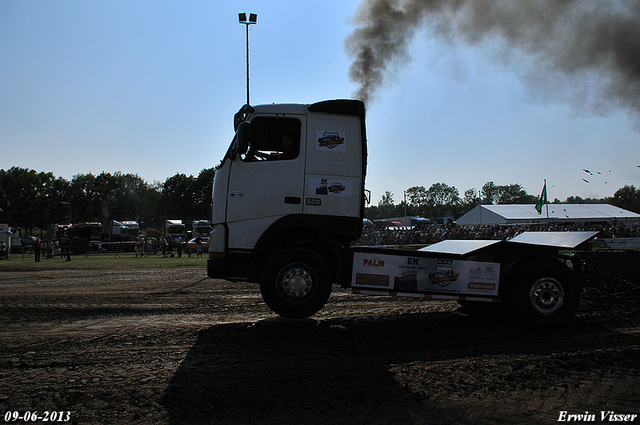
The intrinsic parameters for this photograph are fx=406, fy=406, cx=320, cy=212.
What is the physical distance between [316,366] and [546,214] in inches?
1714

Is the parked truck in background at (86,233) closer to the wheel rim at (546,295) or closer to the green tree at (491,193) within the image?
the wheel rim at (546,295)

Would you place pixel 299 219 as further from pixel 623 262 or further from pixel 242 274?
pixel 623 262

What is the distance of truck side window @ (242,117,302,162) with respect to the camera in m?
6.08

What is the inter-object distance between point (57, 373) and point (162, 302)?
435 cm

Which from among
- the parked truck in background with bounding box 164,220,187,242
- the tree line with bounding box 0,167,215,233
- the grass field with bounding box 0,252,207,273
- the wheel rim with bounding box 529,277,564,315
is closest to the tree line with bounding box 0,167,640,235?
the tree line with bounding box 0,167,215,233

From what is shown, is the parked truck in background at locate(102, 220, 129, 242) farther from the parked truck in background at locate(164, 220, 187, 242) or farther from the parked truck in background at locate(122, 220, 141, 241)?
the parked truck in background at locate(164, 220, 187, 242)

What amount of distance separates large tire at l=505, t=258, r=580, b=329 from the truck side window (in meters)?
3.86

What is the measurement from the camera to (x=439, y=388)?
3.76 meters

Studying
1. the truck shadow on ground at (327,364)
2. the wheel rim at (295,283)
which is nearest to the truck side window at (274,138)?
the wheel rim at (295,283)

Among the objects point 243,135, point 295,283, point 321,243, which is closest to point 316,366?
point 295,283

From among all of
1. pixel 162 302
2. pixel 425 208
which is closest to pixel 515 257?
pixel 162 302

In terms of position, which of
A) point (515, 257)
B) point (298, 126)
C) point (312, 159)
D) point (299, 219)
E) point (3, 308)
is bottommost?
point (3, 308)

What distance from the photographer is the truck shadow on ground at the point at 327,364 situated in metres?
3.28

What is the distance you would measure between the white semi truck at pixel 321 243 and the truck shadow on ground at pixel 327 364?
55cm
